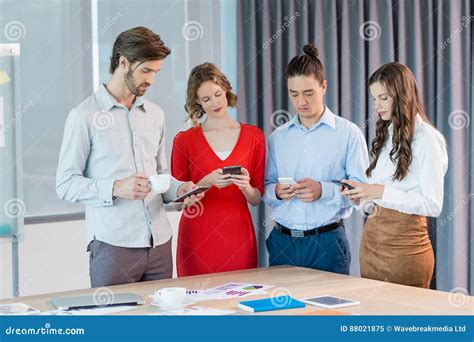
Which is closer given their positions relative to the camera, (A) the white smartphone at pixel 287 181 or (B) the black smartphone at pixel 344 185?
(B) the black smartphone at pixel 344 185

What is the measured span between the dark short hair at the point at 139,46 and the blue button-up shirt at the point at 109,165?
0.16 meters

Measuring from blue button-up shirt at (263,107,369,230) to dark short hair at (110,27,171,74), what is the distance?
2.28 feet

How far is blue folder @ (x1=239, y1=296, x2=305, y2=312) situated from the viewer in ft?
7.34

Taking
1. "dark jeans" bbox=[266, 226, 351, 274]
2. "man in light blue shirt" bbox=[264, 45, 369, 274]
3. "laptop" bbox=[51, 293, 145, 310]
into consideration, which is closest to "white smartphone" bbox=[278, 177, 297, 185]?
"man in light blue shirt" bbox=[264, 45, 369, 274]

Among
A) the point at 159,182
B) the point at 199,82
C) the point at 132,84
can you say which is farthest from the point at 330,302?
the point at 199,82

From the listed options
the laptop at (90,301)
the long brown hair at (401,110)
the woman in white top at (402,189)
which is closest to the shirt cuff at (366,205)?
the woman in white top at (402,189)

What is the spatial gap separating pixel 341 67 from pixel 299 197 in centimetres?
179

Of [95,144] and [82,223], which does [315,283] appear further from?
[82,223]

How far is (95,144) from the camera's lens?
279 cm

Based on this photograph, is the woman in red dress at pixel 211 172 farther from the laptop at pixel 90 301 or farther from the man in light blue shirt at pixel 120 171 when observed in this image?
the laptop at pixel 90 301

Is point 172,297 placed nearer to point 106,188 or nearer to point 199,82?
point 106,188

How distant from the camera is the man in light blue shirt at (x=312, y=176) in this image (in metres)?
3.06
